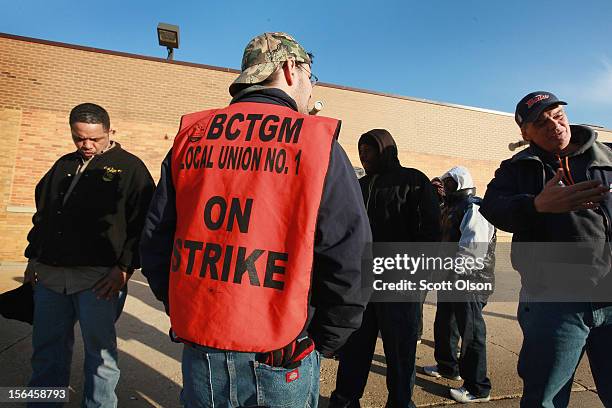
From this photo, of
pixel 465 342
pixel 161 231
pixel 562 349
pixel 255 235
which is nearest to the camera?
pixel 255 235

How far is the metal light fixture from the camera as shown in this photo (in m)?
11.1

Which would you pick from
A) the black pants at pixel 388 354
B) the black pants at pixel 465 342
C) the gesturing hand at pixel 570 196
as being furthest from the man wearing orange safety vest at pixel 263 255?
the black pants at pixel 465 342

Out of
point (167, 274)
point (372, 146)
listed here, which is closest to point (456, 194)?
point (372, 146)

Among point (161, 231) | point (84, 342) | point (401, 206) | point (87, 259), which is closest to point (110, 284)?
point (87, 259)

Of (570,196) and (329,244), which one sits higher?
(570,196)

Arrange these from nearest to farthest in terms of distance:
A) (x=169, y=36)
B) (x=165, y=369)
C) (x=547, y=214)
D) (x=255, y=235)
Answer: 1. (x=255, y=235)
2. (x=547, y=214)
3. (x=165, y=369)
4. (x=169, y=36)

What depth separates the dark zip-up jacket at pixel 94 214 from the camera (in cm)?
226

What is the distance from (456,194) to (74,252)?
11.3ft

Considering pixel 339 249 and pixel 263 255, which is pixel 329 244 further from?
pixel 263 255

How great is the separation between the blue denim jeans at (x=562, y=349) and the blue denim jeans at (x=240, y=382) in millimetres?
1268

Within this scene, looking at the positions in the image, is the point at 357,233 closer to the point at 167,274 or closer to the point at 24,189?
the point at 167,274

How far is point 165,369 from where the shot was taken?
3.43m

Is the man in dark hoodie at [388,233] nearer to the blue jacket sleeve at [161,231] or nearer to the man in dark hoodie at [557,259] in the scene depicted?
the man in dark hoodie at [557,259]

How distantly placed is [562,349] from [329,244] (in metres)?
1.39
